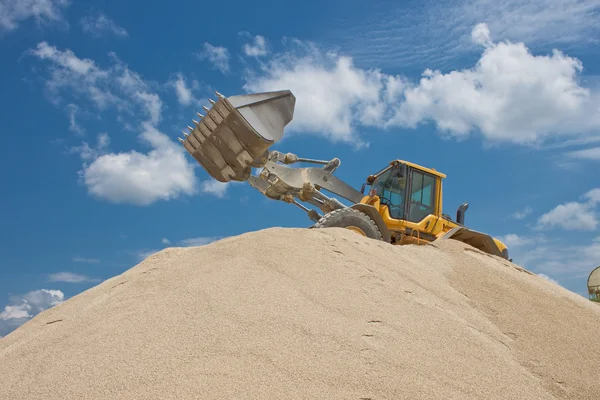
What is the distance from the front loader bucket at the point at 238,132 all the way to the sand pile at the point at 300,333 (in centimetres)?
244

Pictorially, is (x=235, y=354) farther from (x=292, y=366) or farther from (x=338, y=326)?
(x=338, y=326)

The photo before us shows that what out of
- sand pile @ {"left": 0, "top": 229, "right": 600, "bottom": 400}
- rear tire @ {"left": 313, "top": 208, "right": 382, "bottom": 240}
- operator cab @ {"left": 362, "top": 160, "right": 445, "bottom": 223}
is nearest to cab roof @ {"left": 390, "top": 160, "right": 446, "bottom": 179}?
operator cab @ {"left": 362, "top": 160, "right": 445, "bottom": 223}

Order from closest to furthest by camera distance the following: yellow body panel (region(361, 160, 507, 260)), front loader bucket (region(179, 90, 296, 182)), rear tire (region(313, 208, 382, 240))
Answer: rear tire (region(313, 208, 382, 240)) → front loader bucket (region(179, 90, 296, 182)) → yellow body panel (region(361, 160, 507, 260))

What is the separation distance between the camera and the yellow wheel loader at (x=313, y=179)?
24.8 feet

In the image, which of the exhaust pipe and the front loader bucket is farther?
the exhaust pipe

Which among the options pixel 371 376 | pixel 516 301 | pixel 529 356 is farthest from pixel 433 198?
pixel 371 376

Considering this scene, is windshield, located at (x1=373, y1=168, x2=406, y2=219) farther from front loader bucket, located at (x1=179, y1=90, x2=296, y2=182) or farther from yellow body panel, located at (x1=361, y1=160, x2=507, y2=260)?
front loader bucket, located at (x1=179, y1=90, x2=296, y2=182)

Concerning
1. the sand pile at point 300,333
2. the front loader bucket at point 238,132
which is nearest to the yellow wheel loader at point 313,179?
the front loader bucket at point 238,132

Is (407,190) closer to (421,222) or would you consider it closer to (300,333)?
(421,222)

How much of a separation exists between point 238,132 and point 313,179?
1.83 meters

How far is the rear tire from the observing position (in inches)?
283

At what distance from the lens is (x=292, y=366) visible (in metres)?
3.18

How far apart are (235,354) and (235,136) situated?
15.8 ft

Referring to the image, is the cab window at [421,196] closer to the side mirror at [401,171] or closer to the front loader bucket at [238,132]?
the side mirror at [401,171]
